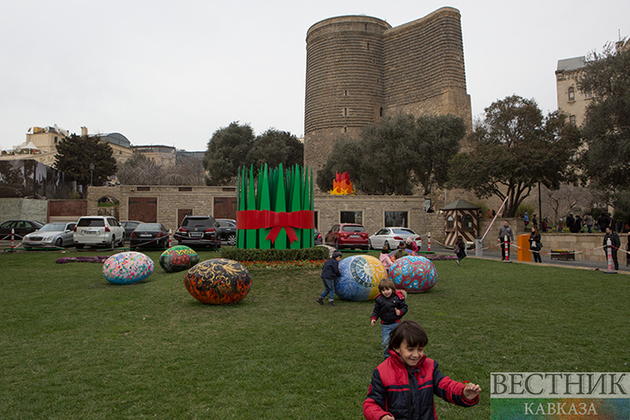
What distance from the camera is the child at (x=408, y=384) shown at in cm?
281

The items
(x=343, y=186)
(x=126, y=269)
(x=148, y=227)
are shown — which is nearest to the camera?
(x=126, y=269)

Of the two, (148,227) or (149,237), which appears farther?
(148,227)

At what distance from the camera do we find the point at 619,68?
66.5ft

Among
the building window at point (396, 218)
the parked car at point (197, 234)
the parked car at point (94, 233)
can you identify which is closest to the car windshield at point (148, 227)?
the parked car at point (94, 233)

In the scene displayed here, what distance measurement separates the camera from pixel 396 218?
35500mm

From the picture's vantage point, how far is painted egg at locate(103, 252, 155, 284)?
1151 cm

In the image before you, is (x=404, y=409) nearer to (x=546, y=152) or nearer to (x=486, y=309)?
(x=486, y=309)

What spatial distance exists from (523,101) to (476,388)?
99.0ft

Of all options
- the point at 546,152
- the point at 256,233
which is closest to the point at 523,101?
the point at 546,152

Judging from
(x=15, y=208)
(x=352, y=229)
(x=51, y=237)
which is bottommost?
(x=51, y=237)

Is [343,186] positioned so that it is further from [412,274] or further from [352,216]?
[412,274]

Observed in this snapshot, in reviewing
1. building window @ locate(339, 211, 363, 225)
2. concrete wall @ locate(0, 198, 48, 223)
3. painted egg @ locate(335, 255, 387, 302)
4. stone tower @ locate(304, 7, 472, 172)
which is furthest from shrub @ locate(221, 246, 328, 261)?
stone tower @ locate(304, 7, 472, 172)

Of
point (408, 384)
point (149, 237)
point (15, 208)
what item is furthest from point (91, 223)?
point (408, 384)

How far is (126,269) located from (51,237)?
12603 mm
